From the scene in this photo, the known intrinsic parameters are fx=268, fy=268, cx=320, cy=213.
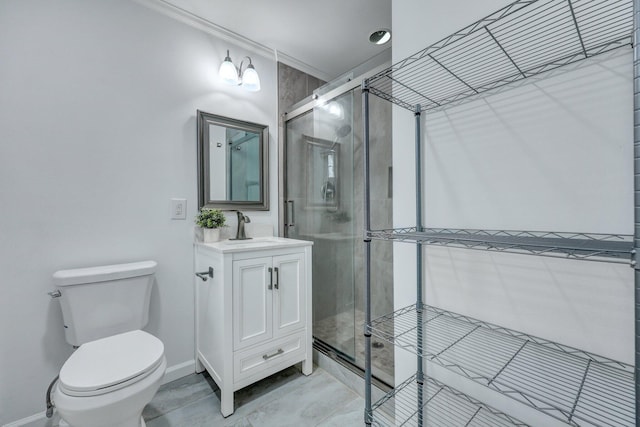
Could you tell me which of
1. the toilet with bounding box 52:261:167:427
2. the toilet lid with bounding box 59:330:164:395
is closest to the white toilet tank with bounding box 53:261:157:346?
the toilet with bounding box 52:261:167:427

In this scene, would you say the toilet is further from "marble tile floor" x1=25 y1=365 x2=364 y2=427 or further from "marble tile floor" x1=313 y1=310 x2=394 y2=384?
"marble tile floor" x1=313 y1=310 x2=394 y2=384

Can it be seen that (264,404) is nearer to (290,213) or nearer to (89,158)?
(290,213)

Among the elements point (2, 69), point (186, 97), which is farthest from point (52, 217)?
point (186, 97)

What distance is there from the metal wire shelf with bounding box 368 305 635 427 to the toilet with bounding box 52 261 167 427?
3.05 feet

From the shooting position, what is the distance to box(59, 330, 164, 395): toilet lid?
957 millimetres

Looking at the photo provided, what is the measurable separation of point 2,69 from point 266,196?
144 centimetres

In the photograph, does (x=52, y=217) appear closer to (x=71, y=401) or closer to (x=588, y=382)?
(x=71, y=401)

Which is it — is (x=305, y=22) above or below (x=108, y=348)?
above

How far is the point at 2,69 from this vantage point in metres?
1.23

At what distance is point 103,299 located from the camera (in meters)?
1.33

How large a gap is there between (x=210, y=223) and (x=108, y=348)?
78cm

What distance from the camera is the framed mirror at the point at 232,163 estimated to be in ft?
5.84

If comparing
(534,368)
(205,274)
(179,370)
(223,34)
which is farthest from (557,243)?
(223,34)

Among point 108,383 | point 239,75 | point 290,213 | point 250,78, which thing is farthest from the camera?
point 290,213
